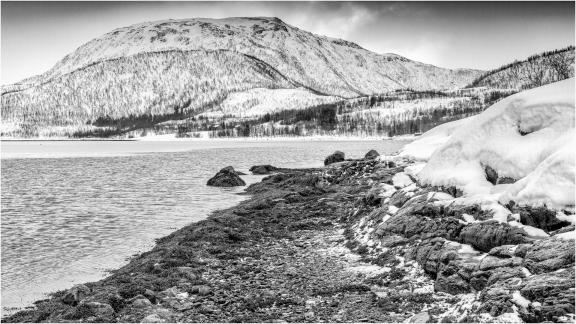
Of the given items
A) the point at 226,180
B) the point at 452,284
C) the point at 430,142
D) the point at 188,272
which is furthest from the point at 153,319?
the point at 226,180

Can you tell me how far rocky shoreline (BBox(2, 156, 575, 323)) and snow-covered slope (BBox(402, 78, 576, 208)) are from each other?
731 mm

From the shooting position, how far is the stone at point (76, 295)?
553 inches

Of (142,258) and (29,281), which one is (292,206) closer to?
(142,258)

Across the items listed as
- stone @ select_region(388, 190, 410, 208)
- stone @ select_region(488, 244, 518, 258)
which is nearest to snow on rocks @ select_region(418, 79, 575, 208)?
stone @ select_region(488, 244, 518, 258)

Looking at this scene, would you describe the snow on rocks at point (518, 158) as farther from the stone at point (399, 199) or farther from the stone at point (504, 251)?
the stone at point (399, 199)

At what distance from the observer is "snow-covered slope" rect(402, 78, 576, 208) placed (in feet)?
41.8

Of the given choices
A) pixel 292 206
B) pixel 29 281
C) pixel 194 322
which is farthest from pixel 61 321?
pixel 292 206

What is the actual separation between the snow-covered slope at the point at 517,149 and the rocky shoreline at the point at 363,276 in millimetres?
731

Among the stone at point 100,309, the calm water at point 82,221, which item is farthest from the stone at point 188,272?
the calm water at point 82,221

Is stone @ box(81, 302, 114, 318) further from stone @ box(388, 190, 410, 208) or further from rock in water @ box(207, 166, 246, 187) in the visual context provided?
rock in water @ box(207, 166, 246, 187)

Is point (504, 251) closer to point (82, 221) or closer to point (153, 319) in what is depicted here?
point (153, 319)

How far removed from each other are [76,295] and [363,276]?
28.4 feet

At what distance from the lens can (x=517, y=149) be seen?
15734mm

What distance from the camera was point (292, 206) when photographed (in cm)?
2947
